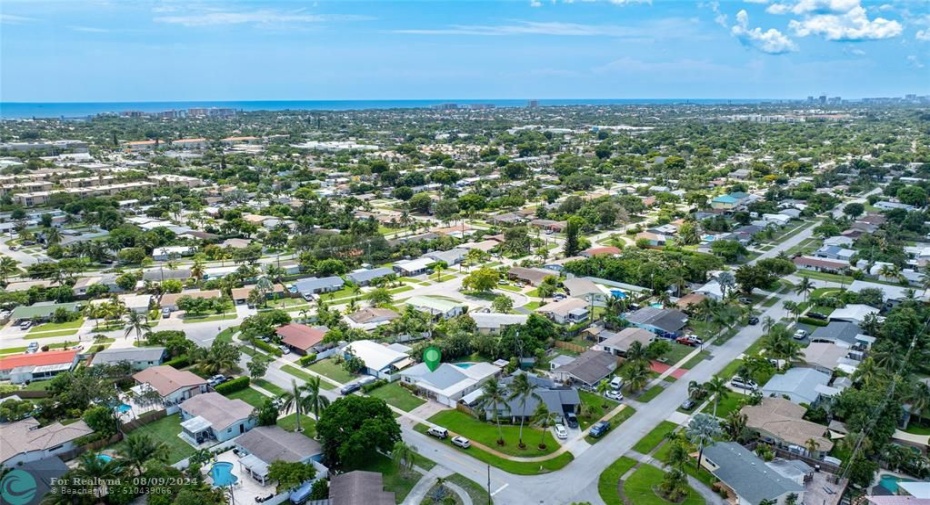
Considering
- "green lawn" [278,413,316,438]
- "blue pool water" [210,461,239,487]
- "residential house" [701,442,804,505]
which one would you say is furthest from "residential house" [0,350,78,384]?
"residential house" [701,442,804,505]

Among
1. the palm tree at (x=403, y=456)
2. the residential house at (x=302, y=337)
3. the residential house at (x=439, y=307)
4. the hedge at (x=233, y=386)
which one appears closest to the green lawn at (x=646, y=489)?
the palm tree at (x=403, y=456)

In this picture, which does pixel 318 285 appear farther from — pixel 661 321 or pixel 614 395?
pixel 614 395

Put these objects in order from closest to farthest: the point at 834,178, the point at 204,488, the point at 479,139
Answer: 1. the point at 204,488
2. the point at 834,178
3. the point at 479,139

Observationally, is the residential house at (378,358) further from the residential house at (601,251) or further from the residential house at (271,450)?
the residential house at (601,251)

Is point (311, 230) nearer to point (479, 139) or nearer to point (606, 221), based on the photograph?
point (606, 221)

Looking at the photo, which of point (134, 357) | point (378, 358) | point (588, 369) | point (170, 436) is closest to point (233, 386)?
point (170, 436)

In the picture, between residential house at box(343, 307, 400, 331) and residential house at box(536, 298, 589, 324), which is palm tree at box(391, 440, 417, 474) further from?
residential house at box(536, 298, 589, 324)

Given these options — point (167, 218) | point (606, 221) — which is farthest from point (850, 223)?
point (167, 218)
